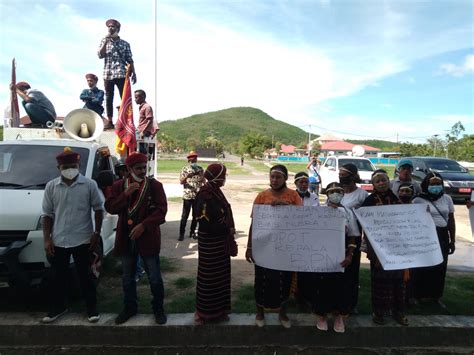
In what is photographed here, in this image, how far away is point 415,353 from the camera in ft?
11.5

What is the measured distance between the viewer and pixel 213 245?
11.4ft

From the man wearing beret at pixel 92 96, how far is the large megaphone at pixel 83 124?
111 centimetres

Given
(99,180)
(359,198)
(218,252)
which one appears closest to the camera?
(218,252)

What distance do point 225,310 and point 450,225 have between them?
8.77ft

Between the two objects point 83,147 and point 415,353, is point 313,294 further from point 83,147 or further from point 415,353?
point 83,147

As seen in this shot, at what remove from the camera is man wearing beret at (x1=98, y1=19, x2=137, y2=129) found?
7.12 metres

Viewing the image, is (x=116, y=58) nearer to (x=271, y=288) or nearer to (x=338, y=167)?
(x=271, y=288)

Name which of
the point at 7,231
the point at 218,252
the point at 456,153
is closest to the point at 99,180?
the point at 7,231

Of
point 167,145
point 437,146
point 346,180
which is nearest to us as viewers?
point 346,180

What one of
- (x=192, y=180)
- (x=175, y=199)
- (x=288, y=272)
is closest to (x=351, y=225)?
(x=288, y=272)

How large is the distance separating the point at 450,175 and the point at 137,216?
1363cm

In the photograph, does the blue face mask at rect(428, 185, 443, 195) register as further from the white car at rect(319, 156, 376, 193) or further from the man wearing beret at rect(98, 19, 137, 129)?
the white car at rect(319, 156, 376, 193)

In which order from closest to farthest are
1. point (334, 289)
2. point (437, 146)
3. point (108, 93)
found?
point (334, 289)
point (108, 93)
point (437, 146)

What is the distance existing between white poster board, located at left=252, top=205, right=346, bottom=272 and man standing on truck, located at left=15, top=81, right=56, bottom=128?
4340 millimetres
